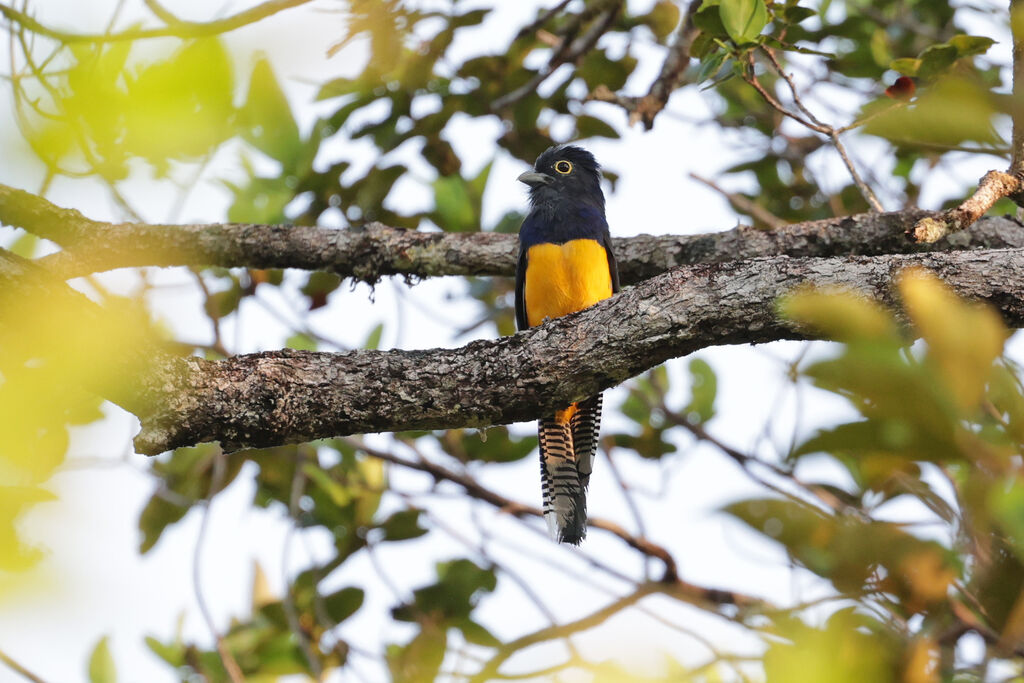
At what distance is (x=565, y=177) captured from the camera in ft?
17.0

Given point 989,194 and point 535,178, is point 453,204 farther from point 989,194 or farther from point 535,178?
point 989,194

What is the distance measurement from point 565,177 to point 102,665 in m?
3.16

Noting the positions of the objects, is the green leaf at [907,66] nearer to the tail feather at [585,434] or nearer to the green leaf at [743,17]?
the green leaf at [743,17]

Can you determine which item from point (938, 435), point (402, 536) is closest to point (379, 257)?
point (402, 536)

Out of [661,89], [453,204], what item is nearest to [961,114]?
[661,89]

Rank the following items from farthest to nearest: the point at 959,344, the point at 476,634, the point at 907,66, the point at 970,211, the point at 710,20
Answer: the point at 476,634, the point at 907,66, the point at 710,20, the point at 970,211, the point at 959,344

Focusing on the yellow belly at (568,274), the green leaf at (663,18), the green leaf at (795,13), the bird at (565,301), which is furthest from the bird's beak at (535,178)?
the green leaf at (795,13)

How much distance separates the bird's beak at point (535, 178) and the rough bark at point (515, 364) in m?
2.34

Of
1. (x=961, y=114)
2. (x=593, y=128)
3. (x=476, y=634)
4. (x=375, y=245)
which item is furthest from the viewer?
(x=593, y=128)

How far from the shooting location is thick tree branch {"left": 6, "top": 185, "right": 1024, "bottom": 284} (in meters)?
3.76

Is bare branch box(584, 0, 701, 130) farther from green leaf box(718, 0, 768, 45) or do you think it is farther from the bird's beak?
green leaf box(718, 0, 768, 45)

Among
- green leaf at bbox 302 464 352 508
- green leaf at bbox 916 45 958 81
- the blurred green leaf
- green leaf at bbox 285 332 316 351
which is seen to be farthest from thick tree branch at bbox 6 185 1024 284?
the blurred green leaf

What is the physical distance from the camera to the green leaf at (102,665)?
3.74 m

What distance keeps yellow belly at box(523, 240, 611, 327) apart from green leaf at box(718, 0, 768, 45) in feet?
4.13
